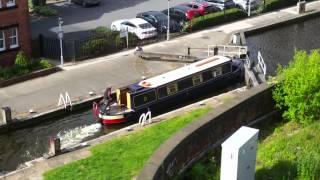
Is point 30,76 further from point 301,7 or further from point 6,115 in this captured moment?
point 301,7

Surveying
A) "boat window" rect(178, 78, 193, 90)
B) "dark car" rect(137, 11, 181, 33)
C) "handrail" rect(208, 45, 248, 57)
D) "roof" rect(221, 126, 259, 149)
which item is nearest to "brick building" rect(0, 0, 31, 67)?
"dark car" rect(137, 11, 181, 33)

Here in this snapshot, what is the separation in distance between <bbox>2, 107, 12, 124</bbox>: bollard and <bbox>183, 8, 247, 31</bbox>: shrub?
748 inches

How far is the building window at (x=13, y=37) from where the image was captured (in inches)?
1489

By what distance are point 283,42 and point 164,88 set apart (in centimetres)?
1642

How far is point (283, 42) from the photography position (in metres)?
45.6

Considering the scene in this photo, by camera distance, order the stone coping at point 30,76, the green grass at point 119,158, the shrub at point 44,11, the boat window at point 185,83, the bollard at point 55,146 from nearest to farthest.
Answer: the green grass at point 119,158 → the bollard at point 55,146 → the boat window at point 185,83 → the stone coping at point 30,76 → the shrub at point 44,11

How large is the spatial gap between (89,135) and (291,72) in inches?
438

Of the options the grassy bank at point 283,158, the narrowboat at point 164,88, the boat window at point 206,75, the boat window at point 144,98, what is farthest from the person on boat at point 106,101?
the grassy bank at point 283,158

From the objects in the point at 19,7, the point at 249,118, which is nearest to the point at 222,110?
the point at 249,118

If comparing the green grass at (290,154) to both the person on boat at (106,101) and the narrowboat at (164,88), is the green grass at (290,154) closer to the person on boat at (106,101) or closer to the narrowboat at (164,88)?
the narrowboat at (164,88)

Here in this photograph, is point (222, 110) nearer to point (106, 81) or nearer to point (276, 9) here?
point (106, 81)

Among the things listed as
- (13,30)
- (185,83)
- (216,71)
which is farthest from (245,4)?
(13,30)

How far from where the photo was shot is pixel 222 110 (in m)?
21.6

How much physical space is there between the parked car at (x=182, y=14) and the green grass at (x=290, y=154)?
79.4ft
